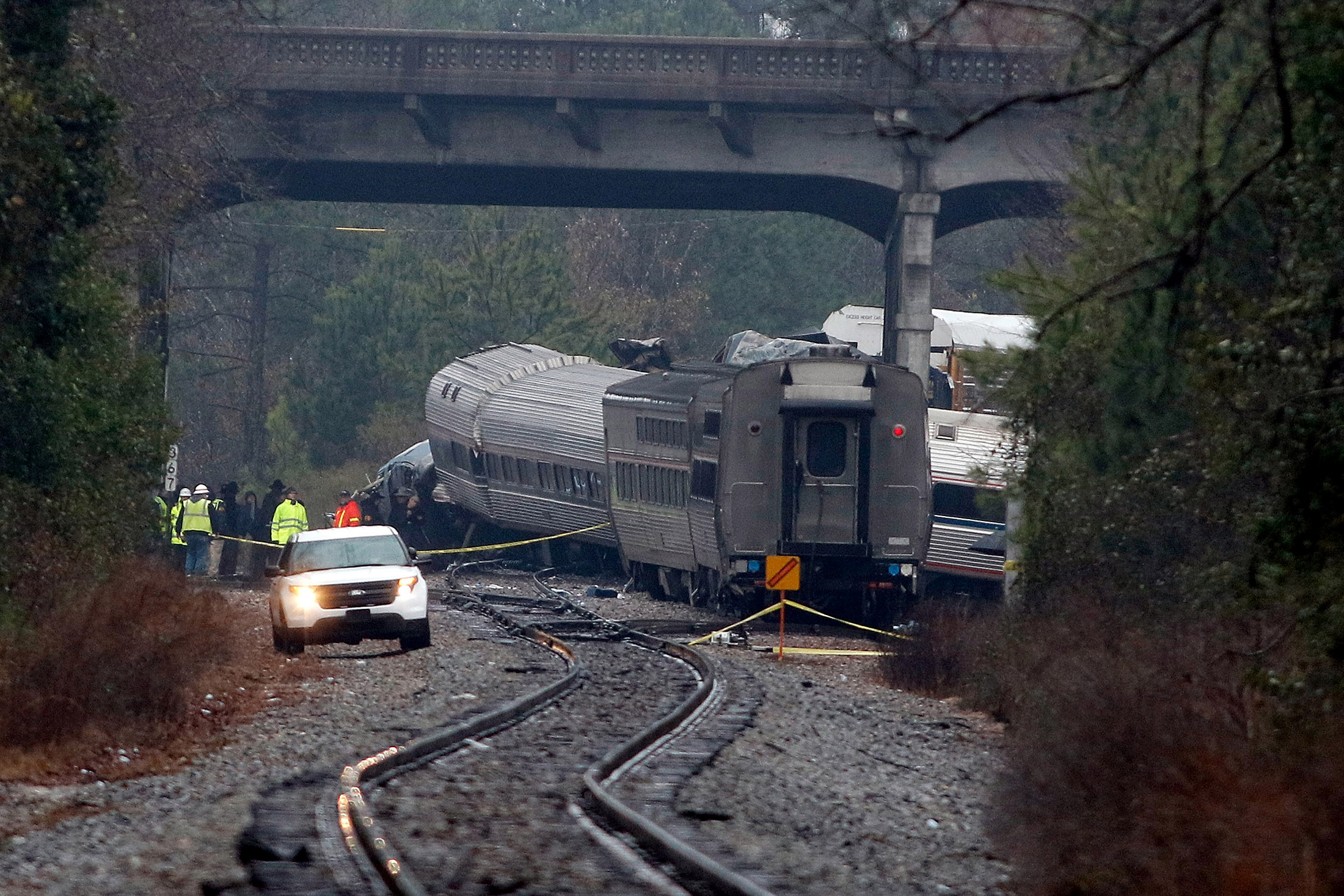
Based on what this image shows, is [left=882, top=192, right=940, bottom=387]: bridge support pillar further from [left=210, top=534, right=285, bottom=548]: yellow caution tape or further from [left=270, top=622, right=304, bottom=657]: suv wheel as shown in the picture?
[left=270, top=622, right=304, bottom=657]: suv wheel

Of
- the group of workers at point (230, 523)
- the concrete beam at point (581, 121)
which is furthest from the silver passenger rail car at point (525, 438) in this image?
the concrete beam at point (581, 121)

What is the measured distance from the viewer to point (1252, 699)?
31.6 ft

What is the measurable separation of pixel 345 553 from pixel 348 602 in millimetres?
1310

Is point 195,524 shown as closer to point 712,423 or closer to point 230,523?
point 230,523

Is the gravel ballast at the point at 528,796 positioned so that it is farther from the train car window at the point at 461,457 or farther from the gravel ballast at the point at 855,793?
the train car window at the point at 461,457

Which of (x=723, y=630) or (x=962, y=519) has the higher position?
(x=962, y=519)

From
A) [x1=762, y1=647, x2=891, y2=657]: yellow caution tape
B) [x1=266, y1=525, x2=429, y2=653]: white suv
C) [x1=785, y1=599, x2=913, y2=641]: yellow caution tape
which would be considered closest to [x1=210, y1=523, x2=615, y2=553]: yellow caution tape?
[x1=785, y1=599, x2=913, y2=641]: yellow caution tape

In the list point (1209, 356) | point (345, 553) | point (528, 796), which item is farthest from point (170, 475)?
point (1209, 356)

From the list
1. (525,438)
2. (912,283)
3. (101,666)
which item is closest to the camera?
(101,666)

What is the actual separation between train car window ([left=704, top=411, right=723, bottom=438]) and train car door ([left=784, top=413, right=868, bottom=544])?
1105mm

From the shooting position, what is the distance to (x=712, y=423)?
1033 inches

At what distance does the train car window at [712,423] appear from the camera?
25875 mm

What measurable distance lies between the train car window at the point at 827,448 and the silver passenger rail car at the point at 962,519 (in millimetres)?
4751

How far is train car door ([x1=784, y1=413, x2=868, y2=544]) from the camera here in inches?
1005
